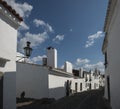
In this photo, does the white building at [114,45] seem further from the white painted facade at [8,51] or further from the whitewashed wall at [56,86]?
the whitewashed wall at [56,86]

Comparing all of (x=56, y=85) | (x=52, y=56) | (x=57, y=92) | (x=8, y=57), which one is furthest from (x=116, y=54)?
(x=52, y=56)

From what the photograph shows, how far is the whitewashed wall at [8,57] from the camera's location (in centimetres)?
681

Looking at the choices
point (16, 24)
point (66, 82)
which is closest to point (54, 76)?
point (66, 82)

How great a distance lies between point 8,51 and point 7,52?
3.8 inches

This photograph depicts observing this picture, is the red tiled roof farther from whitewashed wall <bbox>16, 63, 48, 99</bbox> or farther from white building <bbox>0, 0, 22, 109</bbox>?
whitewashed wall <bbox>16, 63, 48, 99</bbox>

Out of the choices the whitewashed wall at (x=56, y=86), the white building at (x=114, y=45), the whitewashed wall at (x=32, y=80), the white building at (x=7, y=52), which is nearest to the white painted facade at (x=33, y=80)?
the whitewashed wall at (x=32, y=80)

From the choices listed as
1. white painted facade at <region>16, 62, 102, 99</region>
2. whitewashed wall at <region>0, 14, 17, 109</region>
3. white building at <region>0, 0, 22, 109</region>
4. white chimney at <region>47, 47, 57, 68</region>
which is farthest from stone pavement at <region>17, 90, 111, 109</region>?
white chimney at <region>47, 47, 57, 68</region>

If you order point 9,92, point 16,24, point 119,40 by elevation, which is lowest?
point 9,92

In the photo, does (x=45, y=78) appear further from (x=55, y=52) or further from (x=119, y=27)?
(x=119, y=27)

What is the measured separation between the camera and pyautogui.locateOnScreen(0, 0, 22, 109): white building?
264 inches

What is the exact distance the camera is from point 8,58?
7.11 meters

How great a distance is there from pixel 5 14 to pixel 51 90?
12.5m

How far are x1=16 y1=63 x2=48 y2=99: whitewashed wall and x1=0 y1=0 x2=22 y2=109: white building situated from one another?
9.85 metres

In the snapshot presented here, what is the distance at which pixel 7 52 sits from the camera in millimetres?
7059
